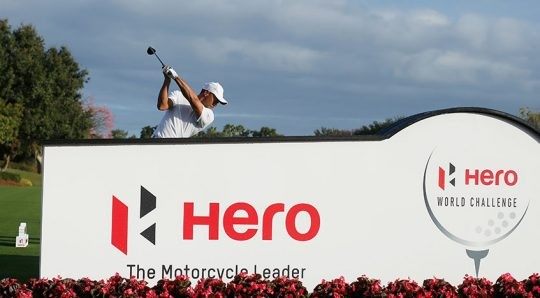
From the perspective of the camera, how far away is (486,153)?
383 inches

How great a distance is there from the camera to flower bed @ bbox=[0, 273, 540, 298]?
7.80m

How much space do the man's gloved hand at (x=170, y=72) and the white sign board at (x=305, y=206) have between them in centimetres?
83

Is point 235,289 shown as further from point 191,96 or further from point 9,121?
point 9,121

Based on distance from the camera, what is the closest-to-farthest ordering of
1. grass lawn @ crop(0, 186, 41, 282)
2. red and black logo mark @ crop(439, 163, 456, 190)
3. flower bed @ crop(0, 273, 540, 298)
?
flower bed @ crop(0, 273, 540, 298) < red and black logo mark @ crop(439, 163, 456, 190) < grass lawn @ crop(0, 186, 41, 282)

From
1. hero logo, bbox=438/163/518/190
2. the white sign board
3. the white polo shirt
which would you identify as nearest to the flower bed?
the white sign board

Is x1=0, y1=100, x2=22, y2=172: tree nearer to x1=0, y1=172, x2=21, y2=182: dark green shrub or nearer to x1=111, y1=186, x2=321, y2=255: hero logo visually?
x1=0, y1=172, x2=21, y2=182: dark green shrub

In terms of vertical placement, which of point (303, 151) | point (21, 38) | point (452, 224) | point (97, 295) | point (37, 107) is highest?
point (21, 38)

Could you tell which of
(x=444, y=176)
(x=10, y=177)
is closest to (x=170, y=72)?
(x=444, y=176)

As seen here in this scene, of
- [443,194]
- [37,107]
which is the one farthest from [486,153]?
[37,107]

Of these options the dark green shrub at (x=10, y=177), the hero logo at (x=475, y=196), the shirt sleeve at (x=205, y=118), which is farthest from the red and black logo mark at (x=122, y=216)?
the dark green shrub at (x=10, y=177)

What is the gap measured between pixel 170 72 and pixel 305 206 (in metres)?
1.90

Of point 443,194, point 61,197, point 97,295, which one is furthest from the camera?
point 443,194

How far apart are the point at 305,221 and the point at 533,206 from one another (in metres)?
2.48

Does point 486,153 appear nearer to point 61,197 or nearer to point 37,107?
Result: point 61,197
